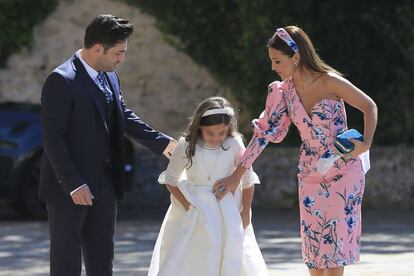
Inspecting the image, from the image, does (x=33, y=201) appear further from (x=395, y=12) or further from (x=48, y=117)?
(x=48, y=117)

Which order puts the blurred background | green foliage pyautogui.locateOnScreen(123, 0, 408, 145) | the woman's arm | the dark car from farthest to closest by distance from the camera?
green foliage pyautogui.locateOnScreen(123, 0, 408, 145) → the blurred background → the dark car → the woman's arm

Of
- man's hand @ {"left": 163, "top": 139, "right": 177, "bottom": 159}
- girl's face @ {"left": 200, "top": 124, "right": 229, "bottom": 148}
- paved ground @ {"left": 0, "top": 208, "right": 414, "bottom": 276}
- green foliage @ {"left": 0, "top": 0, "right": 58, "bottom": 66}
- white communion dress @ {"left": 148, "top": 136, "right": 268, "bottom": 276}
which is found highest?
green foliage @ {"left": 0, "top": 0, "right": 58, "bottom": 66}

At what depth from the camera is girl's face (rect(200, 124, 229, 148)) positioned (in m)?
6.52

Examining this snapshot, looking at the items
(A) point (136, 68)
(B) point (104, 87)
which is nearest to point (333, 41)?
(A) point (136, 68)

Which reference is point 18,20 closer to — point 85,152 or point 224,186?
point 224,186

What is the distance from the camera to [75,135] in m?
5.93

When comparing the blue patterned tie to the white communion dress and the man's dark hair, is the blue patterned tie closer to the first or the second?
the man's dark hair

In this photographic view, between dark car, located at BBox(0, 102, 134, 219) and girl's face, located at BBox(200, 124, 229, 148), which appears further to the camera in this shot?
dark car, located at BBox(0, 102, 134, 219)

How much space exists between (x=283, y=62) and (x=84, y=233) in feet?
4.68

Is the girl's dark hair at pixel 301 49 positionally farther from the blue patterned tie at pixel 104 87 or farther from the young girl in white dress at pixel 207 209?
the blue patterned tie at pixel 104 87

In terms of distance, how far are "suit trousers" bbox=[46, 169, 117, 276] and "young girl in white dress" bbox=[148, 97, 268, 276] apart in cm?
58

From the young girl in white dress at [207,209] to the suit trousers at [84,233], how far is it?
0.58 metres

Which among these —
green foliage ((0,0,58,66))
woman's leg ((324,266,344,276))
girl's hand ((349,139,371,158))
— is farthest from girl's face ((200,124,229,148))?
green foliage ((0,0,58,66))

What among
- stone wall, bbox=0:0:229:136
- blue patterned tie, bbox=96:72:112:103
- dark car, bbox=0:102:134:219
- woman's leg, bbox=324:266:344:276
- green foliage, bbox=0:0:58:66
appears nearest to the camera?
blue patterned tie, bbox=96:72:112:103
